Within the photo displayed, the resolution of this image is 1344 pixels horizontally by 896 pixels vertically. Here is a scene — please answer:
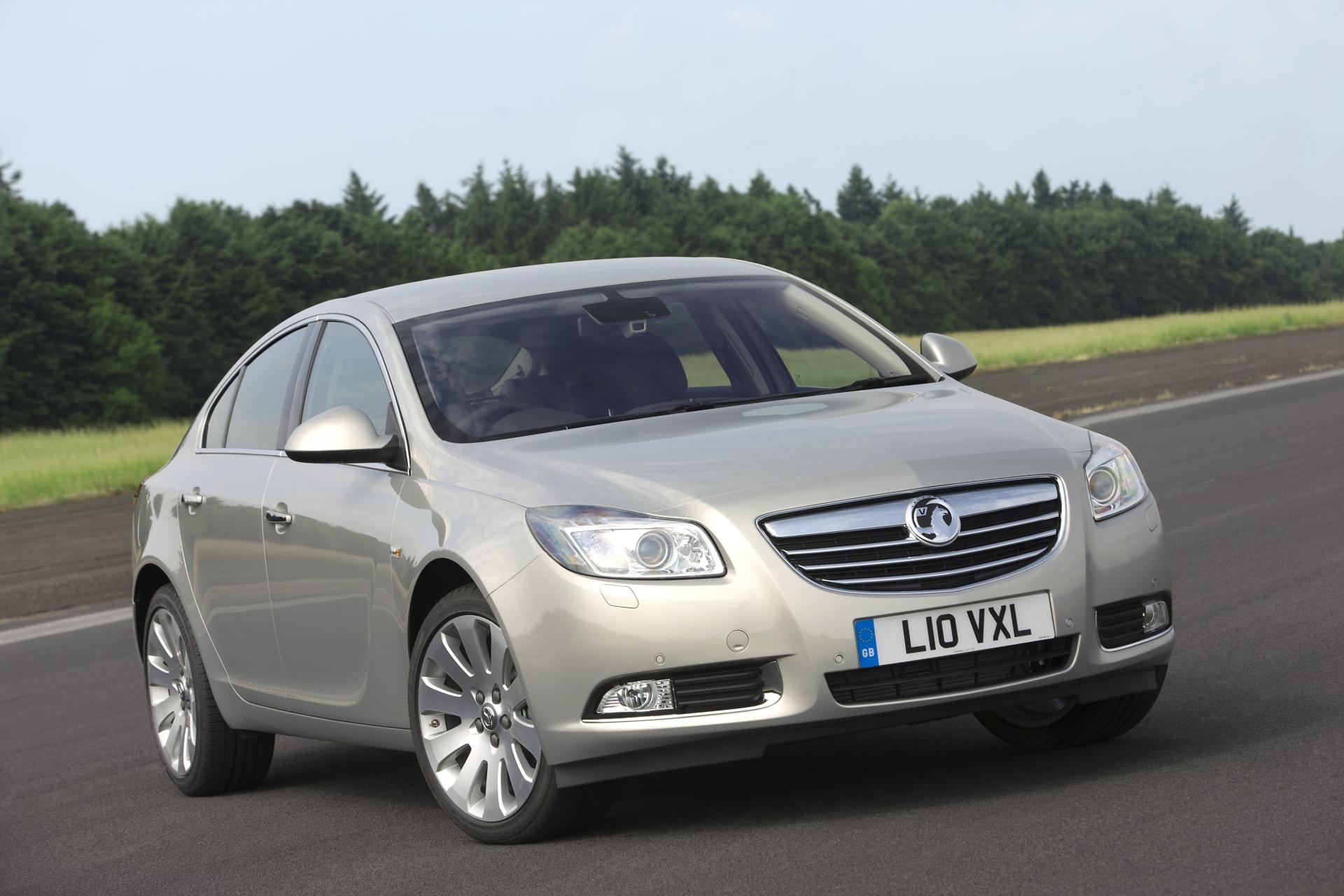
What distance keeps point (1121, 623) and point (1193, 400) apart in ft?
64.3

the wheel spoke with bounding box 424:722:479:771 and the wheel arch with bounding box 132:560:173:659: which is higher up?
the wheel arch with bounding box 132:560:173:659

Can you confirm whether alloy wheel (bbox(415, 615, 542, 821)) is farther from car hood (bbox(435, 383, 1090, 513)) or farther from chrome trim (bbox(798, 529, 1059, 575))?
chrome trim (bbox(798, 529, 1059, 575))

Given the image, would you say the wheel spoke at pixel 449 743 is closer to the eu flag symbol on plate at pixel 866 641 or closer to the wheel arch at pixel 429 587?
the wheel arch at pixel 429 587

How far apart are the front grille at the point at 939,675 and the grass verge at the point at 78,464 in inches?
840

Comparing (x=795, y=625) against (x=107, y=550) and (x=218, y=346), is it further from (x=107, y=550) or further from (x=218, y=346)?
(x=218, y=346)

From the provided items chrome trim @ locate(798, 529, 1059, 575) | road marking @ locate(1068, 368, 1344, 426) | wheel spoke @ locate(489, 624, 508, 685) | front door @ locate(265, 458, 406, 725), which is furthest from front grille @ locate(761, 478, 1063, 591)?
road marking @ locate(1068, 368, 1344, 426)

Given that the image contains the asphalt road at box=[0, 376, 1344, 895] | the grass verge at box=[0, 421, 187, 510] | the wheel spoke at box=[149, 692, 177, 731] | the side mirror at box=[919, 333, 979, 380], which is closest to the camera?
the asphalt road at box=[0, 376, 1344, 895]

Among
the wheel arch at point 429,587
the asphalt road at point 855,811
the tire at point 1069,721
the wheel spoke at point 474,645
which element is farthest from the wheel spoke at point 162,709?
the tire at point 1069,721

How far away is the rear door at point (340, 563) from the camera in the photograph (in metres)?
5.62

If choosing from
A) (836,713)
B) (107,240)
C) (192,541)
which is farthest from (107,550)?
(107,240)

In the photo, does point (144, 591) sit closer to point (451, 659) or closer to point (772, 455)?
point (451, 659)

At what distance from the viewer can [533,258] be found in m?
129

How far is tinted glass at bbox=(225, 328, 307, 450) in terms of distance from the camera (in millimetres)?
6770

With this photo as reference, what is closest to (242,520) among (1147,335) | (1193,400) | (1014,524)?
(1014,524)
